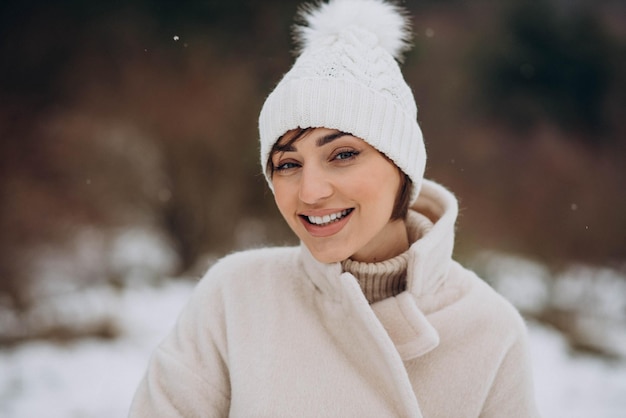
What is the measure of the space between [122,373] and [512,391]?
2728mm

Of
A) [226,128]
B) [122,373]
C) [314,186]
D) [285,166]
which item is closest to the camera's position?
[314,186]

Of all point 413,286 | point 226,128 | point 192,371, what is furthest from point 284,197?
point 226,128

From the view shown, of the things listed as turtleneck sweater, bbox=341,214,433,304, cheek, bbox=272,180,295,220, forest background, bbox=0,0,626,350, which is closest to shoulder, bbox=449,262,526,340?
turtleneck sweater, bbox=341,214,433,304

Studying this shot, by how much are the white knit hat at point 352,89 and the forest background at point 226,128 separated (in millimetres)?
2744

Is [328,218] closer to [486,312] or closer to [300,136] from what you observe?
[300,136]

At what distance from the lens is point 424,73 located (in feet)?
14.6

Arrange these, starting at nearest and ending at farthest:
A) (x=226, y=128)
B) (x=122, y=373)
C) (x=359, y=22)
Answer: (x=359, y=22) → (x=122, y=373) → (x=226, y=128)

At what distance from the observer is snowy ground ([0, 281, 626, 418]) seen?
329 centimetres

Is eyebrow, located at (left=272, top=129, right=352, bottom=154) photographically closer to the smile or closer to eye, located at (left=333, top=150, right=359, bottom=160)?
eye, located at (left=333, top=150, right=359, bottom=160)

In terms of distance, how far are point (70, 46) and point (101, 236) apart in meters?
1.38

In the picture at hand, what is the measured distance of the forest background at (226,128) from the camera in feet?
14.0

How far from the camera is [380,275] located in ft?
4.95

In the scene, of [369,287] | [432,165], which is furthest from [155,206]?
[369,287]

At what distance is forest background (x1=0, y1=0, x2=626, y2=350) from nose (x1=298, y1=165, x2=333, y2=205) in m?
3.04
